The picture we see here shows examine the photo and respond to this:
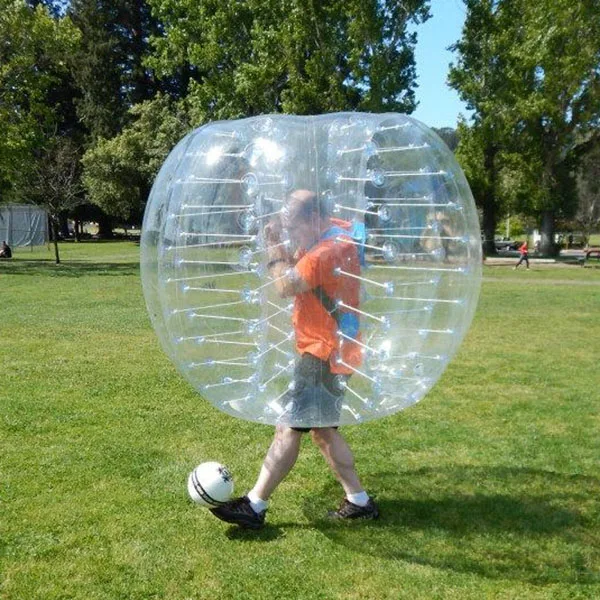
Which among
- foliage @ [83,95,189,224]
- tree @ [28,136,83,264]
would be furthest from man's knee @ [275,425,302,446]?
foliage @ [83,95,189,224]

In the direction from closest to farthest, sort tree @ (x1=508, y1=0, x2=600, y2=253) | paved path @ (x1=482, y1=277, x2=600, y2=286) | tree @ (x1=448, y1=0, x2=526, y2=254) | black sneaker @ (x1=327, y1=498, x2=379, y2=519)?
black sneaker @ (x1=327, y1=498, x2=379, y2=519)
paved path @ (x1=482, y1=277, x2=600, y2=286)
tree @ (x1=508, y1=0, x2=600, y2=253)
tree @ (x1=448, y1=0, x2=526, y2=254)

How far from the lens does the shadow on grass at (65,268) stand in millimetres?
24094

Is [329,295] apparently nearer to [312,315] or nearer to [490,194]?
[312,315]

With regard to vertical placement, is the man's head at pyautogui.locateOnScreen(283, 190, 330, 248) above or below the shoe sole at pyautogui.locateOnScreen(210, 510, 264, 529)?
above

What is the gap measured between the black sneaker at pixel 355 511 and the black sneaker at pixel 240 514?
459 mm

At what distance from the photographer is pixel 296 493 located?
15.6ft

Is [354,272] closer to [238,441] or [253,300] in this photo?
[253,300]

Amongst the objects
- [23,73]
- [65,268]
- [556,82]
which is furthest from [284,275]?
[556,82]

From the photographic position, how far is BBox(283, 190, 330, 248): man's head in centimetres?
360

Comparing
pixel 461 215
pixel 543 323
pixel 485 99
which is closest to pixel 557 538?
pixel 461 215

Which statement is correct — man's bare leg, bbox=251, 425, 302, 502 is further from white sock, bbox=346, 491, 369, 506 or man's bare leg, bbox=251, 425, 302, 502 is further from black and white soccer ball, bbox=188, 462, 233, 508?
white sock, bbox=346, 491, 369, 506

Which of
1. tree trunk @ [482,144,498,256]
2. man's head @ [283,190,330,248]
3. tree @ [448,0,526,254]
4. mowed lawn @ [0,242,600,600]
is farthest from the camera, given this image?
tree trunk @ [482,144,498,256]

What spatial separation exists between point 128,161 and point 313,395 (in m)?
43.6

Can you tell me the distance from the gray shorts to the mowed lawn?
0.71 meters
